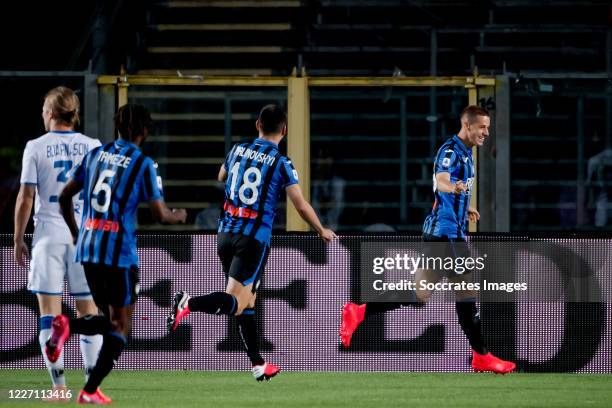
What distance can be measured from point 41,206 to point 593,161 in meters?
8.34

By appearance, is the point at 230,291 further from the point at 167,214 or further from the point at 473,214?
the point at 473,214

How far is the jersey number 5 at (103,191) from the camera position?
25.3 feet

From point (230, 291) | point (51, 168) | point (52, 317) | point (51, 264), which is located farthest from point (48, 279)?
point (230, 291)

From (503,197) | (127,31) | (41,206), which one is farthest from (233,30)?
(41,206)

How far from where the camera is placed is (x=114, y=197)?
304 inches

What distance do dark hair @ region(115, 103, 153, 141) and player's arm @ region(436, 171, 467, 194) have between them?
98.3 inches

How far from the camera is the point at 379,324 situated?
34.1 ft

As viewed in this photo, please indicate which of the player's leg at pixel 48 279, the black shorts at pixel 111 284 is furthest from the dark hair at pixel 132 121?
the player's leg at pixel 48 279

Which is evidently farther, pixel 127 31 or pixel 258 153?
pixel 127 31

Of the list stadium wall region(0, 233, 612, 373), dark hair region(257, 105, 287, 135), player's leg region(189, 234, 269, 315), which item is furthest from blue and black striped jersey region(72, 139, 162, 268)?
stadium wall region(0, 233, 612, 373)

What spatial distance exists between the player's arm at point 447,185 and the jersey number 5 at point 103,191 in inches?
105

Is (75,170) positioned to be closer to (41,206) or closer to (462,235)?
(41,206)

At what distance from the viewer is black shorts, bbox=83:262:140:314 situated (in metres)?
7.67

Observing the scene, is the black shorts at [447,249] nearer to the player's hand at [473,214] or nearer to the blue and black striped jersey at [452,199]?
the blue and black striped jersey at [452,199]
